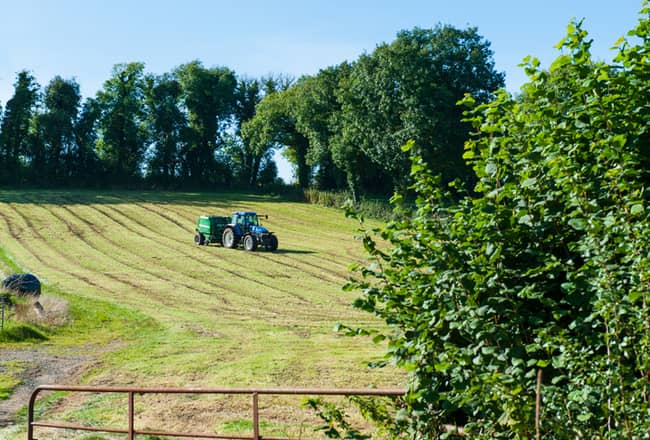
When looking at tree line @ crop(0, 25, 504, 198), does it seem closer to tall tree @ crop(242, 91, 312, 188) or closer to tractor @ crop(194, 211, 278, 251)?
tall tree @ crop(242, 91, 312, 188)

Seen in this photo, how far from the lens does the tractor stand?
33.1 meters

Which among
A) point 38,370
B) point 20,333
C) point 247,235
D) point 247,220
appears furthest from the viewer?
point 247,220

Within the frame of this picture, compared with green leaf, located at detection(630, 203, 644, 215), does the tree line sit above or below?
above

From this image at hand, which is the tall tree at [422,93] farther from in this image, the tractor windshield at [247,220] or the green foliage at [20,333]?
the green foliage at [20,333]

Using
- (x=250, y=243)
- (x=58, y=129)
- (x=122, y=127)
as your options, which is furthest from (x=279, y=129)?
(x=250, y=243)

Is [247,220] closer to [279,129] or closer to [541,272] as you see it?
[279,129]

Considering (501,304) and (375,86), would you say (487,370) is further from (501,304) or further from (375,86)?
(375,86)

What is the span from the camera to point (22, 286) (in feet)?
72.7

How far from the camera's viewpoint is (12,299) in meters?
21.2

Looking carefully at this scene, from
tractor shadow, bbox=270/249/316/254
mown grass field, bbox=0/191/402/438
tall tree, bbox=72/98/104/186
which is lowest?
mown grass field, bbox=0/191/402/438

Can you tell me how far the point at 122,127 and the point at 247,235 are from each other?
137ft

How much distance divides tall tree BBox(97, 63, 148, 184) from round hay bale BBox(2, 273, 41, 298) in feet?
151

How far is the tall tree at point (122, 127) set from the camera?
226ft

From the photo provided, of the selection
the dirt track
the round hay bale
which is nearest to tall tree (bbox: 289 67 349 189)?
the round hay bale
